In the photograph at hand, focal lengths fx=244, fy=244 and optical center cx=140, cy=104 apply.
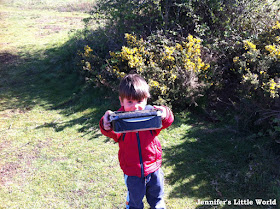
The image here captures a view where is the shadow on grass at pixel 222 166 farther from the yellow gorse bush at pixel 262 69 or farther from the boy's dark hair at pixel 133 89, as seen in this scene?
the boy's dark hair at pixel 133 89

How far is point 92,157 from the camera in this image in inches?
165

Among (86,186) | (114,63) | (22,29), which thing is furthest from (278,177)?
(22,29)

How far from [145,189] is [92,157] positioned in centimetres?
201

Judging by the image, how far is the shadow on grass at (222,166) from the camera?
10.7ft

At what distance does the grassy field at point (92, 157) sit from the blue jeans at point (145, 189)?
80 centimetres

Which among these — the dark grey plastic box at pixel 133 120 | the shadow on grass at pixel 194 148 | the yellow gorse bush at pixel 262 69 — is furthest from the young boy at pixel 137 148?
the yellow gorse bush at pixel 262 69

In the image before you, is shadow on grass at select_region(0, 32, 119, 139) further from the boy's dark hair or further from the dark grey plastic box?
the dark grey plastic box

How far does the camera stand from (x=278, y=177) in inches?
131

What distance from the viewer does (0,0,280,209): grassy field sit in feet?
10.8

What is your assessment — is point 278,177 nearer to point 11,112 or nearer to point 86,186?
point 86,186

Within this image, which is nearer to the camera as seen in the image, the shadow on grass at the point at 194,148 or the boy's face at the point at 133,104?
the boy's face at the point at 133,104

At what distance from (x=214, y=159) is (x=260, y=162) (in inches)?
26.0


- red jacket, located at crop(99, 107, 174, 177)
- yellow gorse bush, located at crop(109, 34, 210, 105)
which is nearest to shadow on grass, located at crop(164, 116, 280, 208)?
yellow gorse bush, located at crop(109, 34, 210, 105)

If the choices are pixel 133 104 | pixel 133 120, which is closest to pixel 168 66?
pixel 133 104
